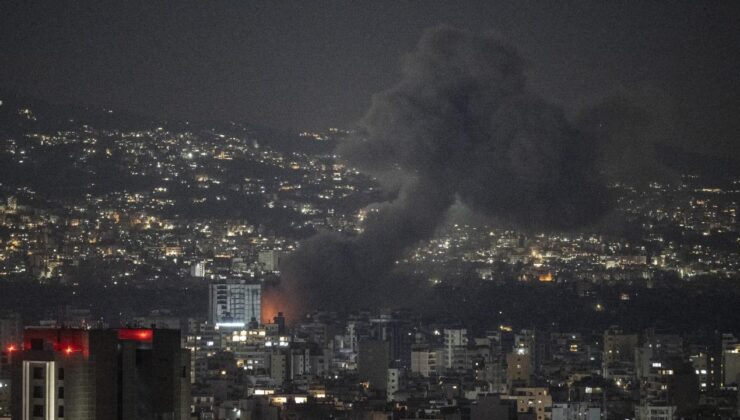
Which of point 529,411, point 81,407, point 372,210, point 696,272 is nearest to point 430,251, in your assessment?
point 372,210

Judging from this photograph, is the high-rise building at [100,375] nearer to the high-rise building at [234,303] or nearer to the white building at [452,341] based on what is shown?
the white building at [452,341]

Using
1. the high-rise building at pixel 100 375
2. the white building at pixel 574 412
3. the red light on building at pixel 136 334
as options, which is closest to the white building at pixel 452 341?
the white building at pixel 574 412

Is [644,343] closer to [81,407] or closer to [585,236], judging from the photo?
[585,236]

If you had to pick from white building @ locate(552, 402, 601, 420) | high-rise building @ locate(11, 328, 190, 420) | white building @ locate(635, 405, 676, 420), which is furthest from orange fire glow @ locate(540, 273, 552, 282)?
high-rise building @ locate(11, 328, 190, 420)

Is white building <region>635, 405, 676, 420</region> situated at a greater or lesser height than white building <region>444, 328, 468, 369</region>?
lesser

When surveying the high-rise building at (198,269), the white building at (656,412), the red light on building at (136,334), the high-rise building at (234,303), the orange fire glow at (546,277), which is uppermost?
the high-rise building at (198,269)

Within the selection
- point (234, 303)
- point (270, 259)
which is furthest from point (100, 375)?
point (270, 259)

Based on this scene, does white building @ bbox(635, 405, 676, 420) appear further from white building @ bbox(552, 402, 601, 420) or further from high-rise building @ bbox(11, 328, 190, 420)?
high-rise building @ bbox(11, 328, 190, 420)
